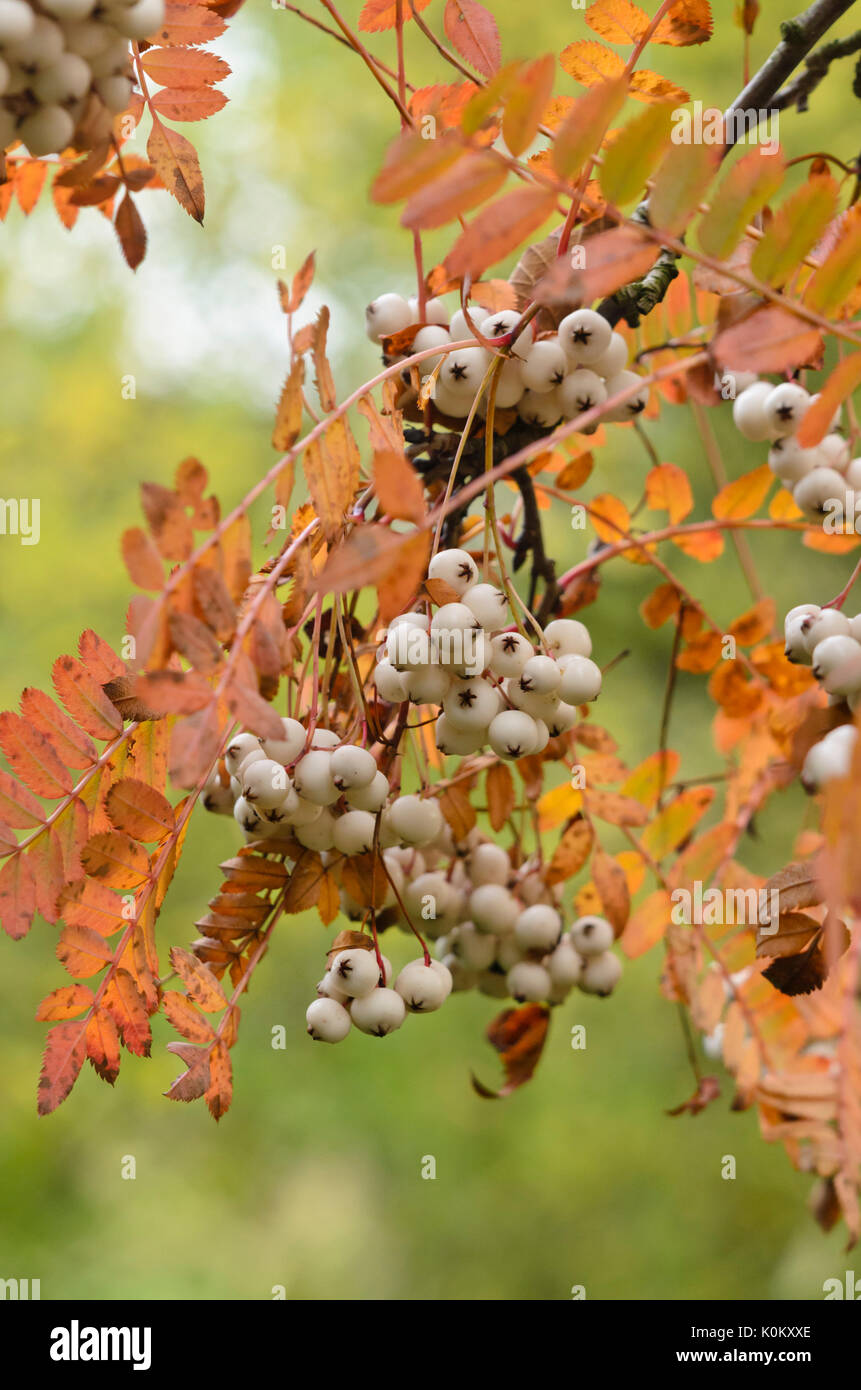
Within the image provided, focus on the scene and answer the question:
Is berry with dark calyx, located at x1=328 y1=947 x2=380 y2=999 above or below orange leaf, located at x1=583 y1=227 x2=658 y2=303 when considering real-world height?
below

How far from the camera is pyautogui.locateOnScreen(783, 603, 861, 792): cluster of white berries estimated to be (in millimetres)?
426

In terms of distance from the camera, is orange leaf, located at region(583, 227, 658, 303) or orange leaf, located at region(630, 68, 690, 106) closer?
orange leaf, located at region(583, 227, 658, 303)

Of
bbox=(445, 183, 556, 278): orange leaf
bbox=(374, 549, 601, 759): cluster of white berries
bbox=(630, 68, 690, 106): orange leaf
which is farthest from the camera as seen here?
bbox=(630, 68, 690, 106): orange leaf

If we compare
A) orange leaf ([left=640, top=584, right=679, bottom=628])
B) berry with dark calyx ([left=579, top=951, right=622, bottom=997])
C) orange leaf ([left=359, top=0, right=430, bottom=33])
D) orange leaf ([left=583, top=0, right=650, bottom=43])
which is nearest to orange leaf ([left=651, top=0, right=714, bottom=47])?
orange leaf ([left=583, top=0, right=650, bottom=43])

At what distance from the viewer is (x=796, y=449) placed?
0.60 metres

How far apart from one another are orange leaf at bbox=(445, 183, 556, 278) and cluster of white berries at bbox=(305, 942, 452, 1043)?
318 millimetres

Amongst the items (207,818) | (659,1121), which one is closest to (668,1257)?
(659,1121)

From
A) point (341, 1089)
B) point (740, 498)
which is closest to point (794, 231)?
point (740, 498)

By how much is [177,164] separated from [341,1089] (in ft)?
7.02

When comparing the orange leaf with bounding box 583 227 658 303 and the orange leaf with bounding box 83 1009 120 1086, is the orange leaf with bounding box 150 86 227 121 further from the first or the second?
the orange leaf with bounding box 83 1009 120 1086

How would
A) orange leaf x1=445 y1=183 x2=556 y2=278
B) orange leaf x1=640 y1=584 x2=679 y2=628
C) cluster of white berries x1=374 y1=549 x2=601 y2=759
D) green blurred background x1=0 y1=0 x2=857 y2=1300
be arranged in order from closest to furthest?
orange leaf x1=445 y1=183 x2=556 y2=278
cluster of white berries x1=374 y1=549 x2=601 y2=759
orange leaf x1=640 y1=584 x2=679 y2=628
green blurred background x1=0 y1=0 x2=857 y2=1300

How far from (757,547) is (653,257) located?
7.16ft

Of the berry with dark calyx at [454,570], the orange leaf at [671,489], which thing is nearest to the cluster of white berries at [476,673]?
the berry with dark calyx at [454,570]

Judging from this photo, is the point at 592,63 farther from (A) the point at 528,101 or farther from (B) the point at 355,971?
(B) the point at 355,971
